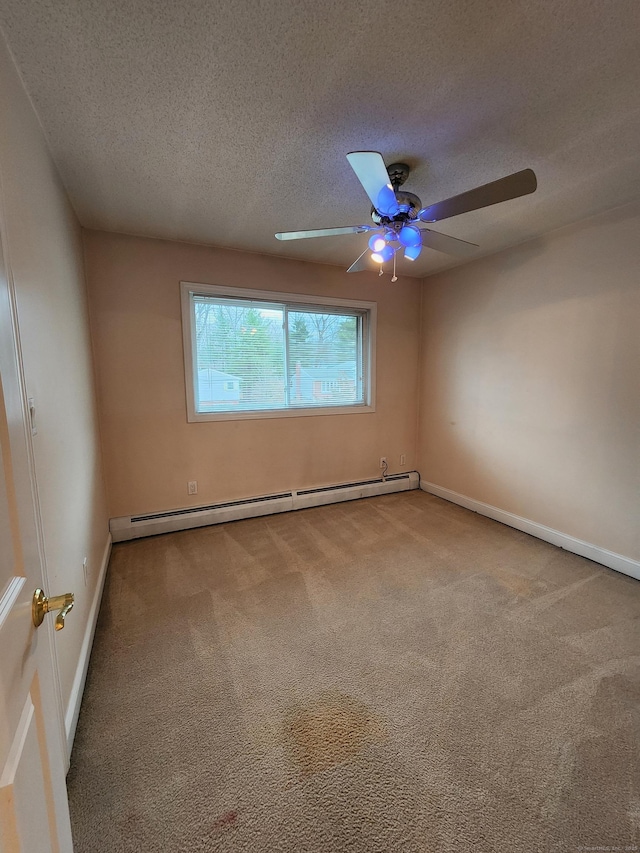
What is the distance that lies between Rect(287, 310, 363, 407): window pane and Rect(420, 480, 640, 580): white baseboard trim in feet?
4.99

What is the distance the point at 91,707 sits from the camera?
146 cm

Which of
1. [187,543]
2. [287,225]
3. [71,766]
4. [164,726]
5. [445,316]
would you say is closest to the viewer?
[71,766]

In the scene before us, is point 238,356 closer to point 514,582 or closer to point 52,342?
point 52,342

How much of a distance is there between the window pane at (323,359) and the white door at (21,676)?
2.82 meters

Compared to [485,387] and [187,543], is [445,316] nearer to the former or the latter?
[485,387]

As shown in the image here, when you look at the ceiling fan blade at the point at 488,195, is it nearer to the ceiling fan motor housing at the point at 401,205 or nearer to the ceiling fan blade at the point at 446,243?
the ceiling fan motor housing at the point at 401,205

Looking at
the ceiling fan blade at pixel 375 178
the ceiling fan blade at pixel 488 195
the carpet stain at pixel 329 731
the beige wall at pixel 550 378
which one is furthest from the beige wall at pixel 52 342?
the beige wall at pixel 550 378

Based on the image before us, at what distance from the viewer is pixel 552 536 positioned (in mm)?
2850

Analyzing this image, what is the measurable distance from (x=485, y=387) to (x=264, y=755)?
3.15m

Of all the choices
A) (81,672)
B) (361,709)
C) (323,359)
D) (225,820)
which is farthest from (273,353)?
(225,820)

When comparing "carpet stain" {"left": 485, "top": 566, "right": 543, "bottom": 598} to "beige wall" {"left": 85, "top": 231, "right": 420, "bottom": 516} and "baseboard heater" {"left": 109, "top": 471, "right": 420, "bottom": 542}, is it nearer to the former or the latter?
"baseboard heater" {"left": 109, "top": 471, "right": 420, "bottom": 542}

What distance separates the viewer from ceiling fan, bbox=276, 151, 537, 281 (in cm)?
145

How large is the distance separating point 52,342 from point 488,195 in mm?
2023

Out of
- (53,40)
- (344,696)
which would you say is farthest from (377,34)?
(344,696)
